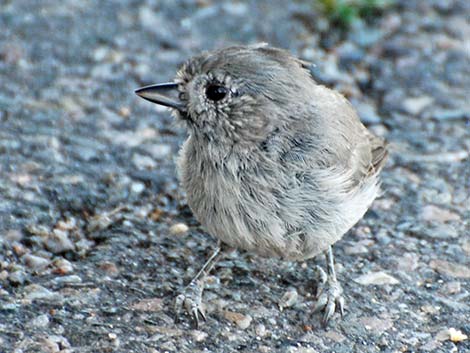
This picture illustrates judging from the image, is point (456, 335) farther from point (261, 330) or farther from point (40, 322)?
point (40, 322)

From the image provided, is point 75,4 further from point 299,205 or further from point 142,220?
point 299,205

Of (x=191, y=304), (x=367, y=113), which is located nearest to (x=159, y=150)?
(x=367, y=113)

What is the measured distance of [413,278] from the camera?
16.2ft

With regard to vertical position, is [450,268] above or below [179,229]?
above

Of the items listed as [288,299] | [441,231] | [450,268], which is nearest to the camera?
[288,299]

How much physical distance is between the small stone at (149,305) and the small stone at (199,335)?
0.84ft

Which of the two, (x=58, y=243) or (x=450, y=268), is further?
(x=450, y=268)

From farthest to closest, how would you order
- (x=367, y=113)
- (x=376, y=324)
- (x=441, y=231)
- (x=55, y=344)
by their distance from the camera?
(x=367, y=113)
(x=441, y=231)
(x=376, y=324)
(x=55, y=344)

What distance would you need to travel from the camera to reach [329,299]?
15.0ft

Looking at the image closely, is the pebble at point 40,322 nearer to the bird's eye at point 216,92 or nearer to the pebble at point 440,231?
the bird's eye at point 216,92

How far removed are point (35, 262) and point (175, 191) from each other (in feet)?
3.90

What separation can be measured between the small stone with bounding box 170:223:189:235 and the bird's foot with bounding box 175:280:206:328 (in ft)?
2.32

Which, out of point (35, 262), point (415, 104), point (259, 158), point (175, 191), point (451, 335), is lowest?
point (35, 262)

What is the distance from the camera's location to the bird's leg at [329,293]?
4.55 meters
